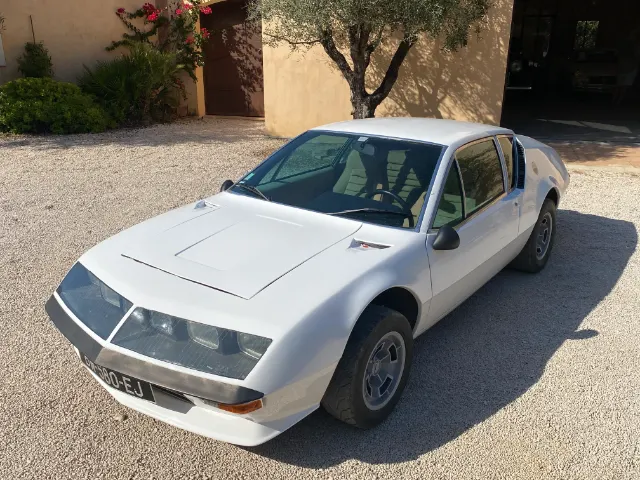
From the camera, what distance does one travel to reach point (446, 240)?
3088mm

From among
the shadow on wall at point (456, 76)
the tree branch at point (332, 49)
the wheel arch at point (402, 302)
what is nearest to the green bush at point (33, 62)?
the tree branch at point (332, 49)

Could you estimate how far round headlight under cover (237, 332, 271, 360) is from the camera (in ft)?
7.63

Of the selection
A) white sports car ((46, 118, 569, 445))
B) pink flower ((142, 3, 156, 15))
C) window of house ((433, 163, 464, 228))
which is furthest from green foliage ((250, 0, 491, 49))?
pink flower ((142, 3, 156, 15))

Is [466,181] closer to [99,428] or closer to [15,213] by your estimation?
[99,428]

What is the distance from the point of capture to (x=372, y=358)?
2.80 metres

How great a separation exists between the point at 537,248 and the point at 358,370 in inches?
110

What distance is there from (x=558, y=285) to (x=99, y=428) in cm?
362

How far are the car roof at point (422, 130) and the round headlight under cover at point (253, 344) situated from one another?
1.91 meters

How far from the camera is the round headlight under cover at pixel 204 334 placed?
2406 millimetres

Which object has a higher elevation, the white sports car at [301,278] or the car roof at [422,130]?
the car roof at [422,130]

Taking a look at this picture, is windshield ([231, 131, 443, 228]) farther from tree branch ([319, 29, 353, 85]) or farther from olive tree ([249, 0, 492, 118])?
tree branch ([319, 29, 353, 85])

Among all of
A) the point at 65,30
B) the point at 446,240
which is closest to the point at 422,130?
the point at 446,240

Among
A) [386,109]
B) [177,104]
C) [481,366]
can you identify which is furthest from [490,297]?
[177,104]

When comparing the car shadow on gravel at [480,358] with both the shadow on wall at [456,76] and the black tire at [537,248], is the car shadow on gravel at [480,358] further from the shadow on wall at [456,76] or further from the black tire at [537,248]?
the shadow on wall at [456,76]
